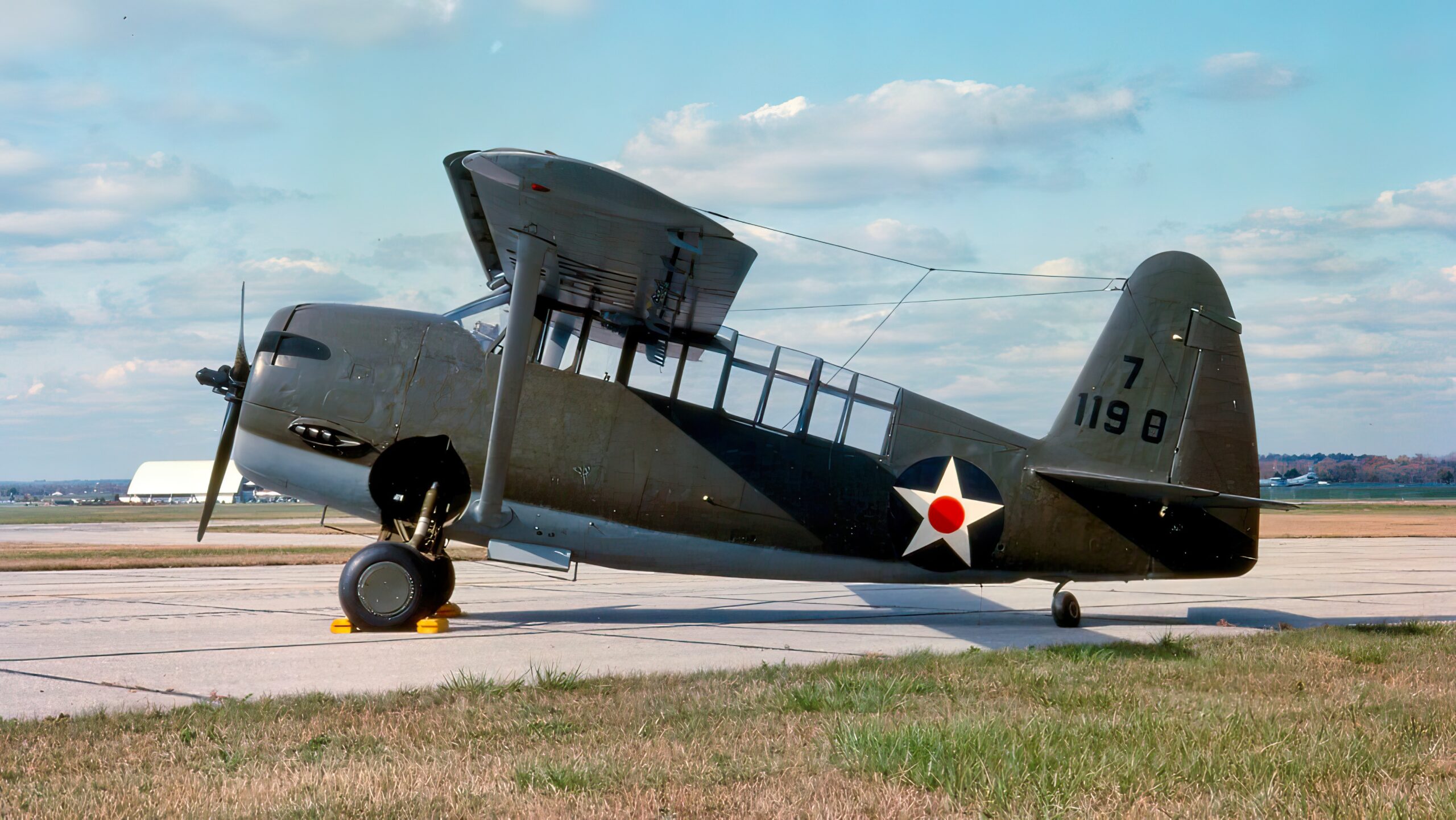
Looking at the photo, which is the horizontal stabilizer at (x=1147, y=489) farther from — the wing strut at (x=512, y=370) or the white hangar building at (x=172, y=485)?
the white hangar building at (x=172, y=485)

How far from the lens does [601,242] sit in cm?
857

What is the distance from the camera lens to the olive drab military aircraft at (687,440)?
927 centimetres

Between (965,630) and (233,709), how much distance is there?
7008 mm

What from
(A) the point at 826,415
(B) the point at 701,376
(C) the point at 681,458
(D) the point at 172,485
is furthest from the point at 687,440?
(D) the point at 172,485

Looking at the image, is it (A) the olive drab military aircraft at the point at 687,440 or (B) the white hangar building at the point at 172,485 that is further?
(B) the white hangar building at the point at 172,485

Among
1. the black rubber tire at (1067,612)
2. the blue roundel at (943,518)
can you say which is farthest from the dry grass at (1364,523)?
the blue roundel at (943,518)

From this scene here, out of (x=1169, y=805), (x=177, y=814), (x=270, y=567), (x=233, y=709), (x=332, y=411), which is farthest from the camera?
(x=270, y=567)

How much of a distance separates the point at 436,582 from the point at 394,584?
14.5 inches

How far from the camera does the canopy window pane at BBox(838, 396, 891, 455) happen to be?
10.6m

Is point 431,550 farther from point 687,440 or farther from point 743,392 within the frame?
point 743,392

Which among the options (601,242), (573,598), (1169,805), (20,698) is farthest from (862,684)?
(573,598)

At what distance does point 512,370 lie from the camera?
8.98m

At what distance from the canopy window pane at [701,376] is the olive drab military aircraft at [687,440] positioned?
0.07 ft

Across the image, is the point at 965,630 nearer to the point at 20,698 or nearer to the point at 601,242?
the point at 601,242
